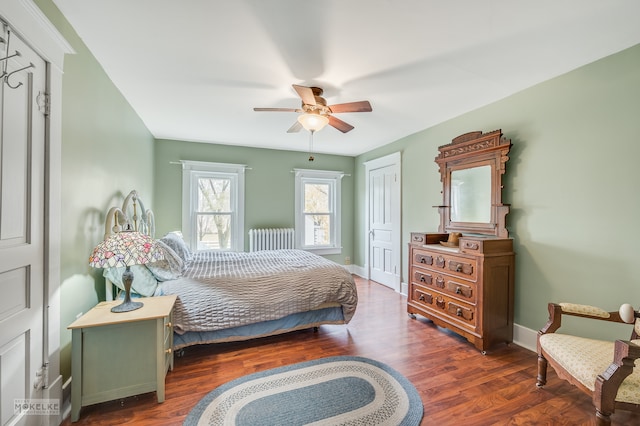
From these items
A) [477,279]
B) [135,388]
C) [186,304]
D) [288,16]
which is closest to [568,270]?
[477,279]

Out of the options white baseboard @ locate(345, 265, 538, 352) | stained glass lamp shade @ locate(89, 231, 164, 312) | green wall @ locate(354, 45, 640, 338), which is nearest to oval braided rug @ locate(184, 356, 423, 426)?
stained glass lamp shade @ locate(89, 231, 164, 312)

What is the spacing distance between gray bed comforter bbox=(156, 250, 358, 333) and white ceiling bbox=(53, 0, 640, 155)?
1858mm

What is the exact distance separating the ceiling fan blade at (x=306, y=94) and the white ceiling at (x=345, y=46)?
20cm

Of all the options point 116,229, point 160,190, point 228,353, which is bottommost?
point 228,353

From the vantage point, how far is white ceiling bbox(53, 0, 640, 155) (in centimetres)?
162

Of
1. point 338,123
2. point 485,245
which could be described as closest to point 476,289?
point 485,245

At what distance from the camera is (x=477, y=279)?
8.25ft

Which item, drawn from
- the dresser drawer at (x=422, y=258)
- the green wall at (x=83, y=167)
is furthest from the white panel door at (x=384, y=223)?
the green wall at (x=83, y=167)

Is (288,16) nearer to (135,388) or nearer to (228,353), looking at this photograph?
(135,388)

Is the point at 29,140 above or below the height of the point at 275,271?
above

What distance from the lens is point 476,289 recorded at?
253 cm

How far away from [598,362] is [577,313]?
0.37 m

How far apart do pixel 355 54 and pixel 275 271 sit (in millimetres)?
2153

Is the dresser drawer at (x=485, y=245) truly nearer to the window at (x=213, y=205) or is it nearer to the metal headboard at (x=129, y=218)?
the metal headboard at (x=129, y=218)
